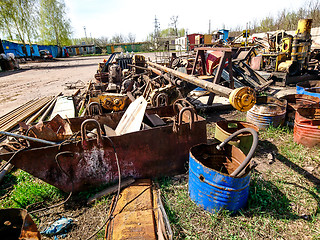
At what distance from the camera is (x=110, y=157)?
2.86 metres

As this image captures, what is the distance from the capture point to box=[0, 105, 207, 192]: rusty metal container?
2.59m

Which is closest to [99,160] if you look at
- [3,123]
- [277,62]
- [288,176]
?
[288,176]

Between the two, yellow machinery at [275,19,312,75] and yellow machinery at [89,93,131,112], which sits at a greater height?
yellow machinery at [275,19,312,75]

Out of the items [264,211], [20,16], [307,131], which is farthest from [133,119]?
[20,16]

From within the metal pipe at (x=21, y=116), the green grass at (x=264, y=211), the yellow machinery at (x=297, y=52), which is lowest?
the green grass at (x=264, y=211)

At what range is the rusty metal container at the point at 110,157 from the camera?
8.50ft

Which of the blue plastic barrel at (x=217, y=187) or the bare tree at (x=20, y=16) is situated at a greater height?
the bare tree at (x=20, y=16)

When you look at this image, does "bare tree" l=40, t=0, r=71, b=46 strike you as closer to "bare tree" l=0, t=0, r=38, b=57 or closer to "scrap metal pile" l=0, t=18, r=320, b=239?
"bare tree" l=0, t=0, r=38, b=57

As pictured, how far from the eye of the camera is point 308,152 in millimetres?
3625

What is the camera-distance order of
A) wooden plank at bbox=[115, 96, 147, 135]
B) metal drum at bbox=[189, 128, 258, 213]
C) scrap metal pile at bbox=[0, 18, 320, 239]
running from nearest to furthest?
metal drum at bbox=[189, 128, 258, 213]
scrap metal pile at bbox=[0, 18, 320, 239]
wooden plank at bbox=[115, 96, 147, 135]

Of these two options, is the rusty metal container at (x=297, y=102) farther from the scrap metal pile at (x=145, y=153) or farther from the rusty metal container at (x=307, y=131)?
the rusty metal container at (x=307, y=131)

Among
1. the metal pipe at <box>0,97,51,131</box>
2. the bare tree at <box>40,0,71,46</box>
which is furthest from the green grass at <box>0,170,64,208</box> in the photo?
the bare tree at <box>40,0,71,46</box>

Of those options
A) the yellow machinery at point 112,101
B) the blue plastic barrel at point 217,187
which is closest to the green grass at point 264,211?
the blue plastic barrel at point 217,187

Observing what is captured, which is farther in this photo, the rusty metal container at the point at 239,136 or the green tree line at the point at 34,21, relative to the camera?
the green tree line at the point at 34,21
